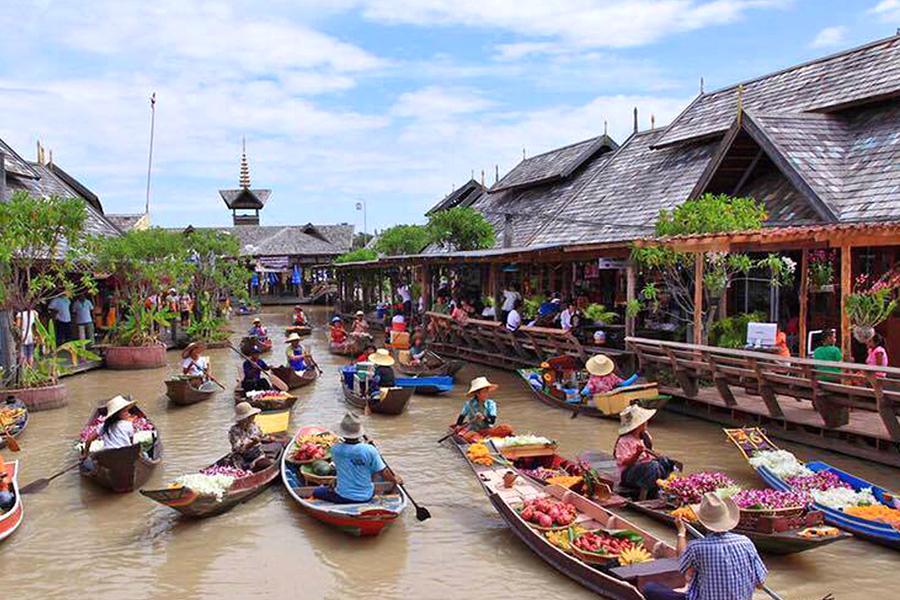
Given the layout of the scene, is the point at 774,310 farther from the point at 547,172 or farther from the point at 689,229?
the point at 547,172

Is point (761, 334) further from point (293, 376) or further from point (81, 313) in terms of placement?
point (81, 313)

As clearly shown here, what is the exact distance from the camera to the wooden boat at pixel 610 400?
531 inches

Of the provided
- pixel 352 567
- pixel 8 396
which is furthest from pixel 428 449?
pixel 8 396

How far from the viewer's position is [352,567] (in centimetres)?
812

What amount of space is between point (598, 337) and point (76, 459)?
33.5ft

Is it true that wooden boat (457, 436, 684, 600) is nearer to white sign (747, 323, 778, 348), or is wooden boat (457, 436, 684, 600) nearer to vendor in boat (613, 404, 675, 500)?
vendor in boat (613, 404, 675, 500)

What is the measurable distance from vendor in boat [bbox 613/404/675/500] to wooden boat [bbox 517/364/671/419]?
3.92 meters

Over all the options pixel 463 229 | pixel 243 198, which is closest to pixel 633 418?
pixel 463 229

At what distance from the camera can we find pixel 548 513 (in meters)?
8.12

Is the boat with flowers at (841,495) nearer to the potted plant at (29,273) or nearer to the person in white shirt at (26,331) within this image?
the potted plant at (29,273)

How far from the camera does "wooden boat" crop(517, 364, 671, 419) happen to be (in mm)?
13477

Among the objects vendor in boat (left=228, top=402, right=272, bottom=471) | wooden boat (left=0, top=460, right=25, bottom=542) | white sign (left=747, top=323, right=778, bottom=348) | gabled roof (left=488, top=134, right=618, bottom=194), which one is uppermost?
gabled roof (left=488, top=134, right=618, bottom=194)

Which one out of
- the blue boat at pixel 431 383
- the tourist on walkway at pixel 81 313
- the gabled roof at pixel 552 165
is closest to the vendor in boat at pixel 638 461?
the blue boat at pixel 431 383

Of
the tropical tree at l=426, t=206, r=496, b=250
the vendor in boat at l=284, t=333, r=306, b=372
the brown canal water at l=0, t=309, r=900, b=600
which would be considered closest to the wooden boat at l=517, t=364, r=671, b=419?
the brown canal water at l=0, t=309, r=900, b=600
